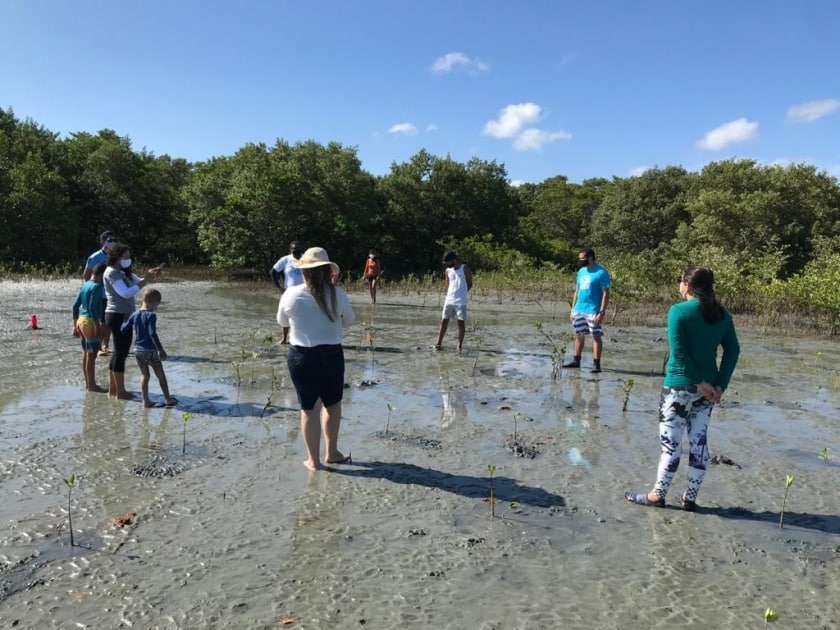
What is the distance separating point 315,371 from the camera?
4836 mm

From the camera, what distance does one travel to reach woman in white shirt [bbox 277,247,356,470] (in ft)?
15.7

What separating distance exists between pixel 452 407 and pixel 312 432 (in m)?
2.64

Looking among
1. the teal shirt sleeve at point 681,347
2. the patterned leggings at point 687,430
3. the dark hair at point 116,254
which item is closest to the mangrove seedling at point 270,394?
the dark hair at point 116,254

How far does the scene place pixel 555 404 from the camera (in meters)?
7.61

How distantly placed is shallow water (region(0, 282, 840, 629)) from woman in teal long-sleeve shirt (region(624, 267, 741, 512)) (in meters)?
0.43

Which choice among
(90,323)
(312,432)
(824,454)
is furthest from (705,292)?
(90,323)

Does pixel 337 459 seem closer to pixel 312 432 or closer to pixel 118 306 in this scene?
pixel 312 432

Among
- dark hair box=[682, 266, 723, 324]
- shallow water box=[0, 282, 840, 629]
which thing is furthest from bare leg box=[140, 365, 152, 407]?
dark hair box=[682, 266, 723, 324]

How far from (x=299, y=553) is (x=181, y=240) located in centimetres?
3783

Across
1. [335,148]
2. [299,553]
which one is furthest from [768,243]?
[299,553]

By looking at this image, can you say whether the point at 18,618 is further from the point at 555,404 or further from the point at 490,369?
the point at 490,369

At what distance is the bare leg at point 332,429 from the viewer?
16.6 ft

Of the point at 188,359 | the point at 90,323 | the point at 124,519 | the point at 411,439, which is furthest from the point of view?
the point at 188,359

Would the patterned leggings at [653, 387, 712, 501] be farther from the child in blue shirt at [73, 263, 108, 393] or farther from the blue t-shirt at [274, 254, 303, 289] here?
the child in blue shirt at [73, 263, 108, 393]
